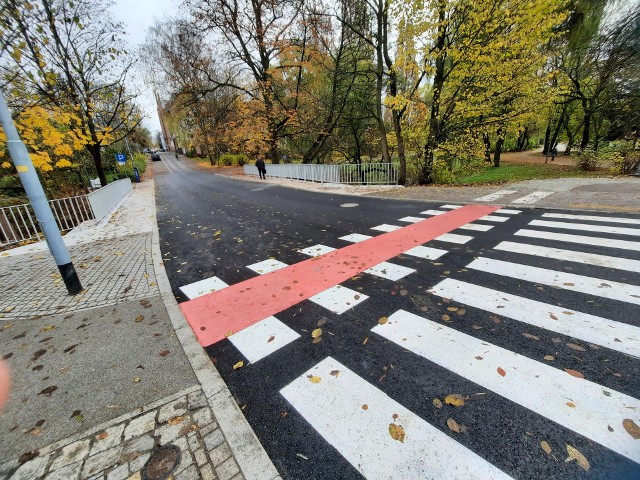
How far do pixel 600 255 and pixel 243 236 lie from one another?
7.72 metres

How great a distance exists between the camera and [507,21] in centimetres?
1093

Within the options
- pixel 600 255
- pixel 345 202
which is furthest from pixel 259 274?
pixel 345 202

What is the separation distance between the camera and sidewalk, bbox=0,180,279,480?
2035mm

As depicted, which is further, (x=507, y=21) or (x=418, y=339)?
(x=507, y=21)

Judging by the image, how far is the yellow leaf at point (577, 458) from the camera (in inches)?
72.0

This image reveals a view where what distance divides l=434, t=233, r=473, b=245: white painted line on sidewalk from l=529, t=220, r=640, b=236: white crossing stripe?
A: 6.79ft

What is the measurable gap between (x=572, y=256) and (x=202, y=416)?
621cm

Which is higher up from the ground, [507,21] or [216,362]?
[507,21]

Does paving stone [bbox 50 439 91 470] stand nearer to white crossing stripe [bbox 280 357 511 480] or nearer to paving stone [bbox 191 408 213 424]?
paving stone [bbox 191 408 213 424]

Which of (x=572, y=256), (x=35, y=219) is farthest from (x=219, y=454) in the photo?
(x=35, y=219)

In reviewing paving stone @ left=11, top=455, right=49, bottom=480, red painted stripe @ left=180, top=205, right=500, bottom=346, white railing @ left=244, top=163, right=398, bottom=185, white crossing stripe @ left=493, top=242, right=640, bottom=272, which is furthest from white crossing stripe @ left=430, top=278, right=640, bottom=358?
white railing @ left=244, top=163, right=398, bottom=185

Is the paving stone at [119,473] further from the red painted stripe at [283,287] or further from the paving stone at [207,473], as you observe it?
the red painted stripe at [283,287]

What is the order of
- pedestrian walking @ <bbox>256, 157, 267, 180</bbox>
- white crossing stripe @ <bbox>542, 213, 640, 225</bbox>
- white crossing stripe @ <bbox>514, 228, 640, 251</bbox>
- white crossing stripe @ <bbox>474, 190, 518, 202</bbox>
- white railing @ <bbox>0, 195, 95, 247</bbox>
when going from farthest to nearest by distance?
pedestrian walking @ <bbox>256, 157, 267, 180</bbox>, white crossing stripe @ <bbox>474, 190, 518, 202</bbox>, white railing @ <bbox>0, 195, 95, 247</bbox>, white crossing stripe @ <bbox>542, 213, 640, 225</bbox>, white crossing stripe @ <bbox>514, 228, 640, 251</bbox>

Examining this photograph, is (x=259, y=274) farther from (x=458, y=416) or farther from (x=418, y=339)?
(x=458, y=416)
